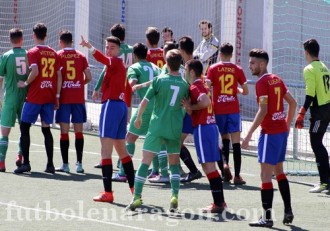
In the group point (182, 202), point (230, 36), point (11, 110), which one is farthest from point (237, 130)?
point (230, 36)

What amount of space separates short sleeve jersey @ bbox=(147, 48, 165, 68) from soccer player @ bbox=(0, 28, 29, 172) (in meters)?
1.73

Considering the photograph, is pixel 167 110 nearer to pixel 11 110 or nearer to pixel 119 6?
pixel 11 110

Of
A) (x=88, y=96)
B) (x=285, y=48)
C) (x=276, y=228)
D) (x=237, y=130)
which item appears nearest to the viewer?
(x=276, y=228)

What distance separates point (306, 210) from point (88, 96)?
10.5m

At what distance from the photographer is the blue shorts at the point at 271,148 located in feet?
35.6

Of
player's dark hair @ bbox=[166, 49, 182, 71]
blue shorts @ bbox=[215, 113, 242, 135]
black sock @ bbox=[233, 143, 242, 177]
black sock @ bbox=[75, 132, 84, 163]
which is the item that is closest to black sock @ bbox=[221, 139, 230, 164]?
black sock @ bbox=[233, 143, 242, 177]

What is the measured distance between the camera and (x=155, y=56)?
47.6 ft

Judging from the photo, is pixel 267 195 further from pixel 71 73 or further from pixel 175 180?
pixel 71 73

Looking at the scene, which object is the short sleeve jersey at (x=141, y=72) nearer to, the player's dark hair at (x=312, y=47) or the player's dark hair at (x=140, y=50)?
the player's dark hair at (x=140, y=50)

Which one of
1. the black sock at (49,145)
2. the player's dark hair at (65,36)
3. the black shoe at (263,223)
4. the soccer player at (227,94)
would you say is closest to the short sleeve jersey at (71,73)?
the player's dark hair at (65,36)

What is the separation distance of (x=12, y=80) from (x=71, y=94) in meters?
0.84

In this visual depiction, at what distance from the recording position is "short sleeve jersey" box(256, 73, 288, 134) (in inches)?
425

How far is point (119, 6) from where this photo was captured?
22.1 meters

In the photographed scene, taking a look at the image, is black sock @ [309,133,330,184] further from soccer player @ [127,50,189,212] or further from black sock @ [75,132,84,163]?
black sock @ [75,132,84,163]
